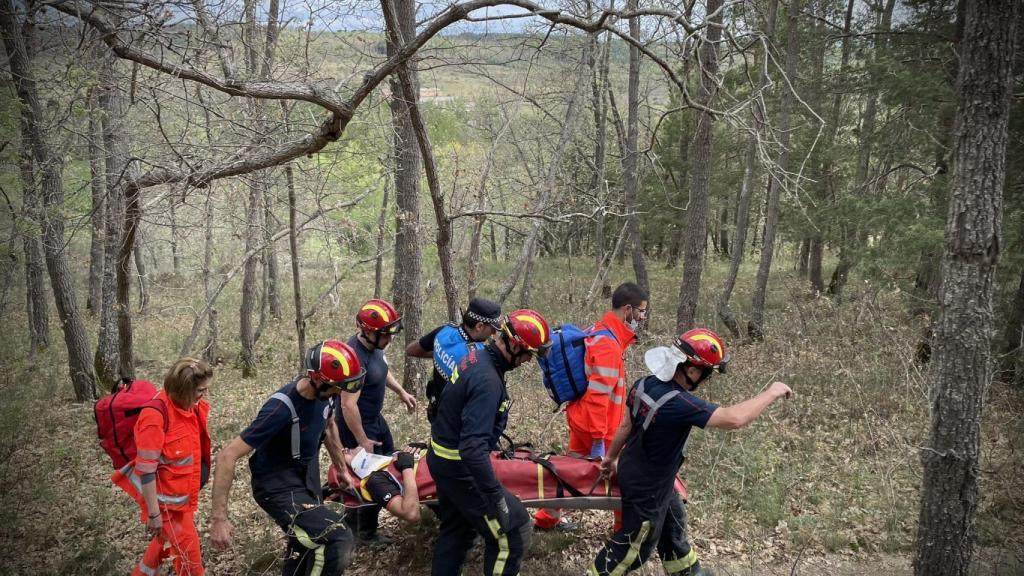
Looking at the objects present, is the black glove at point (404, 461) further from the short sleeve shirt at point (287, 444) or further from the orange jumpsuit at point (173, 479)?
the orange jumpsuit at point (173, 479)

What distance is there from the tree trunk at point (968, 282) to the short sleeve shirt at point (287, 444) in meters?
4.20

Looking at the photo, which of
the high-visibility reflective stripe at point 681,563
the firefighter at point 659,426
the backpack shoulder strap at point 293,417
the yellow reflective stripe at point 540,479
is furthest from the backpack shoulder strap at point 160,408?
the high-visibility reflective stripe at point 681,563

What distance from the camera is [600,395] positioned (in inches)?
217

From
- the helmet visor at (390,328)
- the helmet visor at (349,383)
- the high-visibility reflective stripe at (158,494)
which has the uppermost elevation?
the helmet visor at (390,328)

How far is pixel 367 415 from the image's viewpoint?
234 inches

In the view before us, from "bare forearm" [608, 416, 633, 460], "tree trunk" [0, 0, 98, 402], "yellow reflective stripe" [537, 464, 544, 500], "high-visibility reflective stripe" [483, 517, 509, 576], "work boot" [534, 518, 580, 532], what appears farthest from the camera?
"tree trunk" [0, 0, 98, 402]

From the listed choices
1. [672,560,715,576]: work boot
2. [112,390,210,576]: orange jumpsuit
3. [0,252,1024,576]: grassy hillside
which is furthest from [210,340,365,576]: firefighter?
[672,560,715,576]: work boot

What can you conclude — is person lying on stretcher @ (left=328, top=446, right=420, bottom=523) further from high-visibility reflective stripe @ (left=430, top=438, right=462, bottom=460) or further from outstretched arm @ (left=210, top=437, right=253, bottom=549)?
outstretched arm @ (left=210, top=437, right=253, bottom=549)

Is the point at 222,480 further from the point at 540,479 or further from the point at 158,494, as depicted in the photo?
the point at 540,479

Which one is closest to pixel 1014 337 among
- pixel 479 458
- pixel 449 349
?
pixel 449 349

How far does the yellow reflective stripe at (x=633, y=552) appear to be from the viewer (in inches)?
174

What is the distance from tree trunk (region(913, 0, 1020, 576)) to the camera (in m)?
3.76

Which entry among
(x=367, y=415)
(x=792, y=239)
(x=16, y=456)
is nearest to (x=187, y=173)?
(x=367, y=415)

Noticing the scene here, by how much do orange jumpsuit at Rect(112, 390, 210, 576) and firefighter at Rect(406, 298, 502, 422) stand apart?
1906 millimetres
